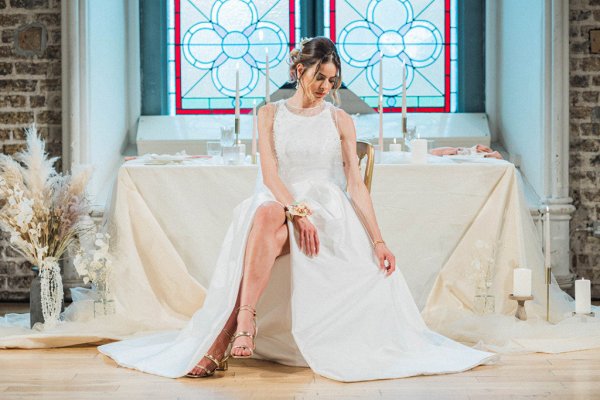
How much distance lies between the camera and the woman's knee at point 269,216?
11.3 feet

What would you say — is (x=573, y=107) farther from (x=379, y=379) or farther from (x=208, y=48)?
(x=379, y=379)

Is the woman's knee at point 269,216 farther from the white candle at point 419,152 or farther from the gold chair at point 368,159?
the white candle at point 419,152

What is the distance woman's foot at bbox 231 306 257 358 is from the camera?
3217mm

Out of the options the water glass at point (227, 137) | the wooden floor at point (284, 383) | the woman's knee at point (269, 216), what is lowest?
the wooden floor at point (284, 383)

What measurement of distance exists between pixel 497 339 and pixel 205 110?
3107 mm

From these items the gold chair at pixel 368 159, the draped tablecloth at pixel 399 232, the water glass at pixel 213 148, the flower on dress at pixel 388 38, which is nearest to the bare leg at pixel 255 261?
the gold chair at pixel 368 159

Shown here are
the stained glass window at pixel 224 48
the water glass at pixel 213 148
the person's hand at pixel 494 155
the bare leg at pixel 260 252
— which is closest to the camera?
the bare leg at pixel 260 252

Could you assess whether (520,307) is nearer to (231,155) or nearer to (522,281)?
(522,281)

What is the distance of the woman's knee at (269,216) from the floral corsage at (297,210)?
24mm

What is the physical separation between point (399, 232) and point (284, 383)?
1457 mm

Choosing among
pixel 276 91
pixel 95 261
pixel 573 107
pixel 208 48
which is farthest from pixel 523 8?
pixel 95 261

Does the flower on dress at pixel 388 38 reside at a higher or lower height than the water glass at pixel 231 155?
higher

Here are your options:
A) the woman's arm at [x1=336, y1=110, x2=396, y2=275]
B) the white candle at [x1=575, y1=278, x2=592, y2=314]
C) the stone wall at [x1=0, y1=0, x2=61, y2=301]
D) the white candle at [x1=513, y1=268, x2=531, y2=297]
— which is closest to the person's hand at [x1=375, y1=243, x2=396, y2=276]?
the woman's arm at [x1=336, y1=110, x2=396, y2=275]

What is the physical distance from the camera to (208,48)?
6477 millimetres
